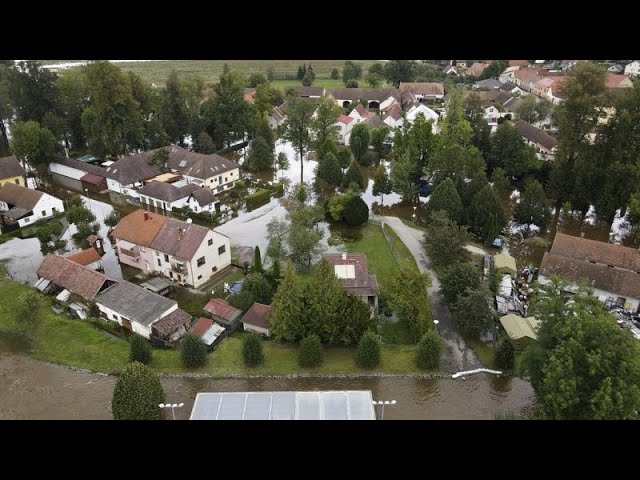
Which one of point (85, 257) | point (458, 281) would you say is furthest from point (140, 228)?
point (458, 281)

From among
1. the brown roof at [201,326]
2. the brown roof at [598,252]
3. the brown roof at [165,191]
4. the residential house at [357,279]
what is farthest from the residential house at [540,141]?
the brown roof at [201,326]

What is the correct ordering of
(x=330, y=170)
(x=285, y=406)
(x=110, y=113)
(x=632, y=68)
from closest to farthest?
(x=285, y=406), (x=330, y=170), (x=110, y=113), (x=632, y=68)

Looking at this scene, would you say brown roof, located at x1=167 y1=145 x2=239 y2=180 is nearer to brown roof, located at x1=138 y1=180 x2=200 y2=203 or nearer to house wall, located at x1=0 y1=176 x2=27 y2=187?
brown roof, located at x1=138 y1=180 x2=200 y2=203

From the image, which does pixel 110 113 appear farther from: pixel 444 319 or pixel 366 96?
pixel 444 319

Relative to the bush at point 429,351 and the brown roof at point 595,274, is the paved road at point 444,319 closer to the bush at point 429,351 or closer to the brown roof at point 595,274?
the bush at point 429,351

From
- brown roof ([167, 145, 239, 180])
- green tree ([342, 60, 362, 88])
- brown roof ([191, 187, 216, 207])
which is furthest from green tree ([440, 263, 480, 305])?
green tree ([342, 60, 362, 88])

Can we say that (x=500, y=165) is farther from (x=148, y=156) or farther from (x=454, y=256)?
(x=148, y=156)
